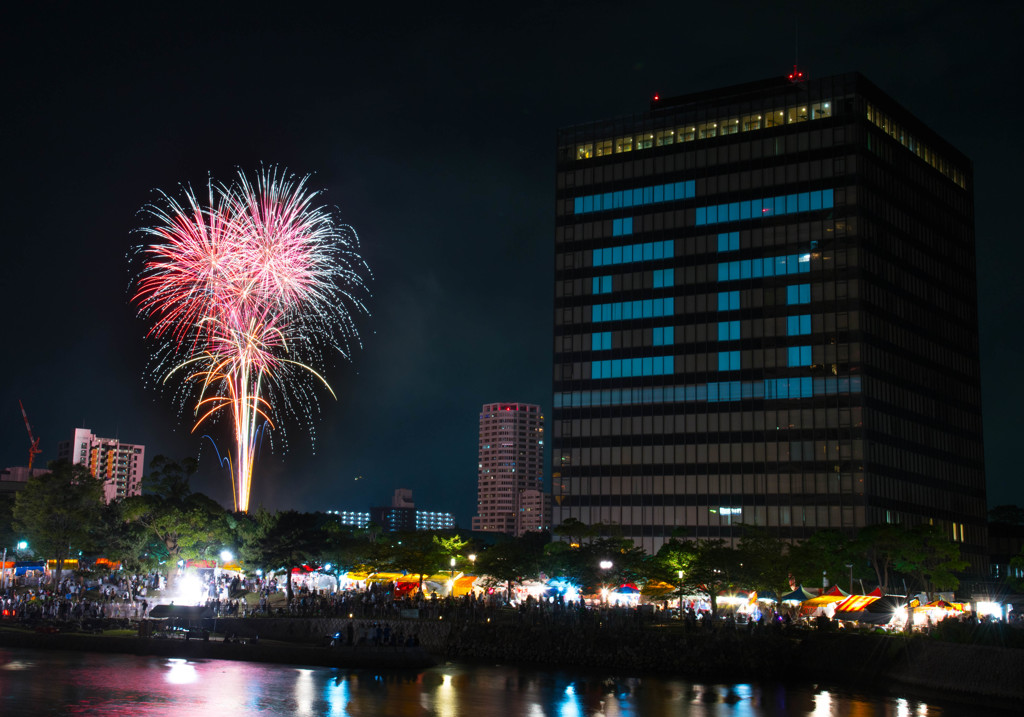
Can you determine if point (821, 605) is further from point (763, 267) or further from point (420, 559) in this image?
point (763, 267)

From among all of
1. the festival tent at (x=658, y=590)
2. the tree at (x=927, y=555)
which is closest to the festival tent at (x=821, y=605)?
the festival tent at (x=658, y=590)

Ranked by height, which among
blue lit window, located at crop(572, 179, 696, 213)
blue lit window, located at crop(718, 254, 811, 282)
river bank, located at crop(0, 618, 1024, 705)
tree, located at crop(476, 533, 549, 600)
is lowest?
river bank, located at crop(0, 618, 1024, 705)

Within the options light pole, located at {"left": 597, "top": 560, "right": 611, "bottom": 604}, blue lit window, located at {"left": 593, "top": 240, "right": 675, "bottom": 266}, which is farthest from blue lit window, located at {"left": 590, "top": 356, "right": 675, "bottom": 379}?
light pole, located at {"left": 597, "top": 560, "right": 611, "bottom": 604}

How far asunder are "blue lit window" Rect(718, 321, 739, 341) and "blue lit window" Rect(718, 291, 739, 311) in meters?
1.70

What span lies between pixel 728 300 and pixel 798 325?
833 centimetres

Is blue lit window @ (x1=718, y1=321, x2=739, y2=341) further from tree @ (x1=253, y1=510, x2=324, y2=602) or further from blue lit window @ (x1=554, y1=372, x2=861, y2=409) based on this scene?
tree @ (x1=253, y1=510, x2=324, y2=602)

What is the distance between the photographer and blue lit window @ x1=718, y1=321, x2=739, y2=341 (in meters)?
118

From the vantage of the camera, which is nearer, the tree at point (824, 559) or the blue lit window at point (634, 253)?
the tree at point (824, 559)

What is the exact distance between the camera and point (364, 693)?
4762 cm

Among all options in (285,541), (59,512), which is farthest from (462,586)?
(59,512)

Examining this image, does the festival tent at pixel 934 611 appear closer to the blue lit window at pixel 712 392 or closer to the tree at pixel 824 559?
the tree at pixel 824 559

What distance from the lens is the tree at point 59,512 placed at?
87.8 metres

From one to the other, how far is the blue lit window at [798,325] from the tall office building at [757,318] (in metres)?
0.16

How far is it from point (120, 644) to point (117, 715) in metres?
22.2
